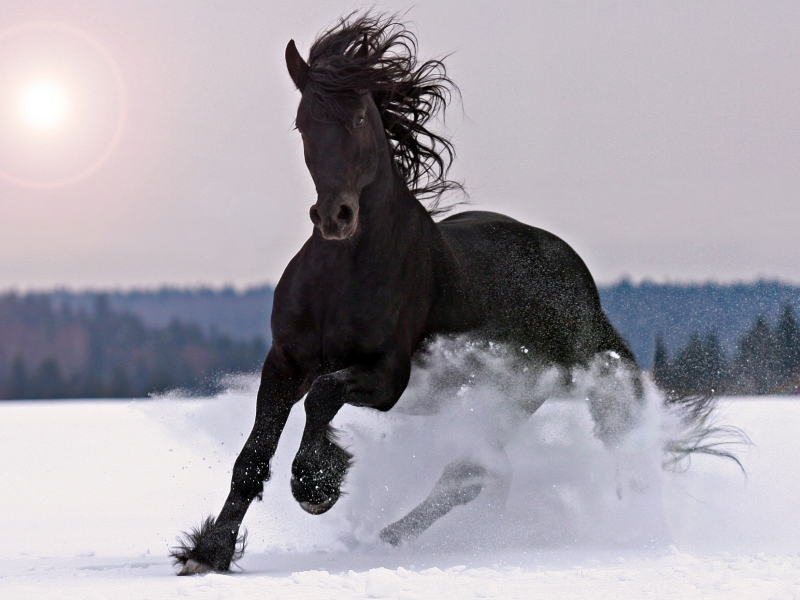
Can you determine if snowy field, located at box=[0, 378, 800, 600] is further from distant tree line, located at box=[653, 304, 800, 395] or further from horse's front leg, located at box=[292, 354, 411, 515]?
horse's front leg, located at box=[292, 354, 411, 515]

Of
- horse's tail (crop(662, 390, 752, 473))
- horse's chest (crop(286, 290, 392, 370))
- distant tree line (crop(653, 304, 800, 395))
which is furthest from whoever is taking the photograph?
distant tree line (crop(653, 304, 800, 395))

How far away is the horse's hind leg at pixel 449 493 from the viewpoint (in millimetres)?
5391

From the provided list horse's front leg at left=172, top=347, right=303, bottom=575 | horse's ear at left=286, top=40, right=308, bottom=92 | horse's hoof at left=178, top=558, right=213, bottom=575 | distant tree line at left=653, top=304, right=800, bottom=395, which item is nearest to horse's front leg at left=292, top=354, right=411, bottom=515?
horse's front leg at left=172, top=347, right=303, bottom=575

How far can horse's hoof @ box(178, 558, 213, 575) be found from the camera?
4.40 metres

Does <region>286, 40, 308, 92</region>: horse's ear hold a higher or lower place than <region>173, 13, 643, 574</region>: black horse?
higher

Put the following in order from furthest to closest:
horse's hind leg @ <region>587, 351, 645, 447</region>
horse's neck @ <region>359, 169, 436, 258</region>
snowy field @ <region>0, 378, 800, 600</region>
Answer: horse's hind leg @ <region>587, 351, 645, 447</region> → horse's neck @ <region>359, 169, 436, 258</region> → snowy field @ <region>0, 378, 800, 600</region>

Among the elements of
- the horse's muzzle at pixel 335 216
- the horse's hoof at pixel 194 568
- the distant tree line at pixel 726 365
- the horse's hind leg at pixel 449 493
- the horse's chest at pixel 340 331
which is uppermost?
the distant tree line at pixel 726 365

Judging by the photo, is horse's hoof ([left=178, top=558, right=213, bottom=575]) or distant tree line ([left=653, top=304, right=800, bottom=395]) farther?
distant tree line ([left=653, top=304, right=800, bottom=395])

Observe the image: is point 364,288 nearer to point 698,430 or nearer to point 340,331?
point 340,331

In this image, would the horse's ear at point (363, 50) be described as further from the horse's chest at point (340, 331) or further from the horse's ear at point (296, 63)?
the horse's chest at point (340, 331)

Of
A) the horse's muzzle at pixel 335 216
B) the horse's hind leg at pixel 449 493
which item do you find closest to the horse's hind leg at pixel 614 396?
the horse's hind leg at pixel 449 493

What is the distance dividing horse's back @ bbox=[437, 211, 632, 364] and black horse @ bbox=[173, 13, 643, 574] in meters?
0.01

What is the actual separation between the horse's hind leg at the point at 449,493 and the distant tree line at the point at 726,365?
1.39 m

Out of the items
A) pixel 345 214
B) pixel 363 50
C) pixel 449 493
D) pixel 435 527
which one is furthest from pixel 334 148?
pixel 435 527
